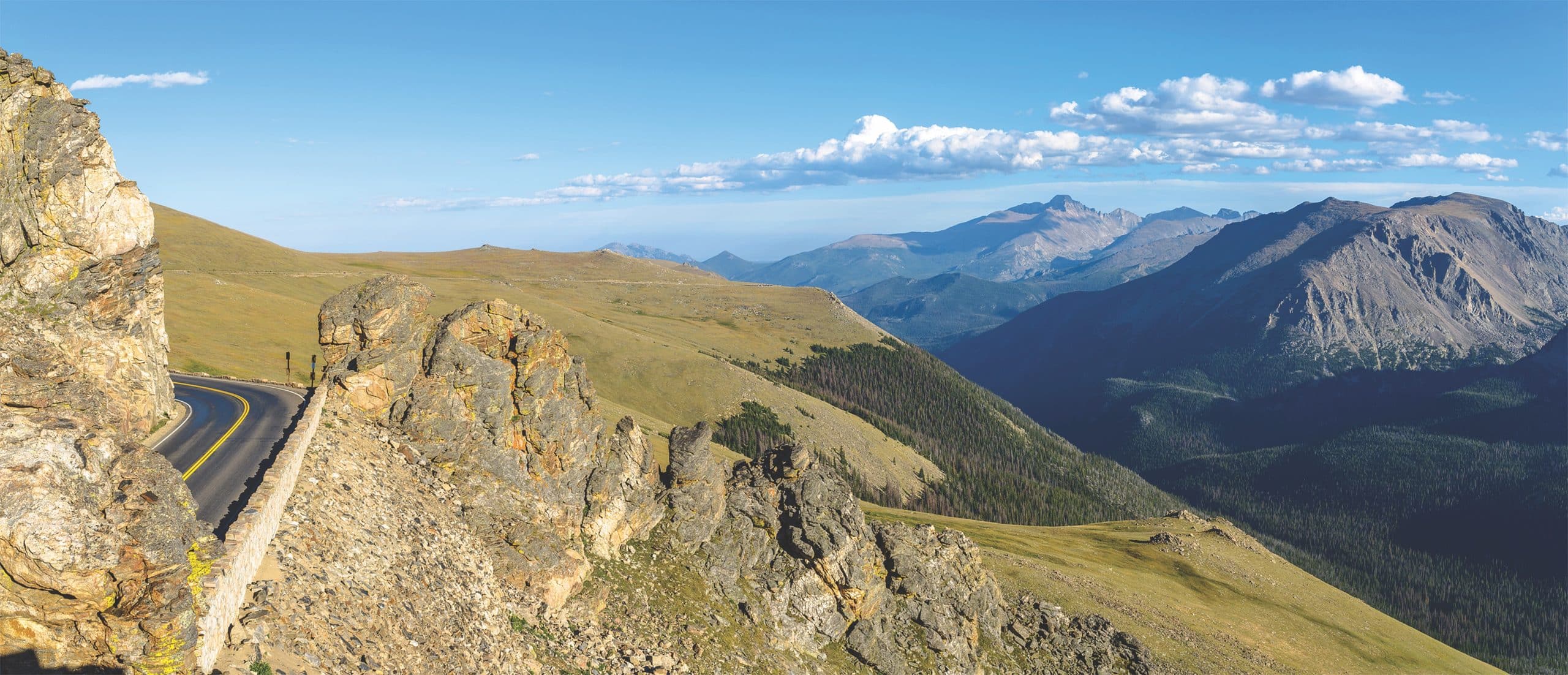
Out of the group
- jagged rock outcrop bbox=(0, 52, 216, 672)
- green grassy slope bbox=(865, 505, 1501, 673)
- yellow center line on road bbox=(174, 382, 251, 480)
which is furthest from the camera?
green grassy slope bbox=(865, 505, 1501, 673)

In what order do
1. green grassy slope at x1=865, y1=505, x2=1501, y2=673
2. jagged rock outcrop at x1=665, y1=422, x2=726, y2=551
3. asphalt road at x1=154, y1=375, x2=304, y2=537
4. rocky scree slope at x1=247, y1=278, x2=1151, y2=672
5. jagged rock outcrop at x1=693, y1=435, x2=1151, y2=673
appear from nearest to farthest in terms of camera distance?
asphalt road at x1=154, y1=375, x2=304, y2=537
rocky scree slope at x1=247, y1=278, x2=1151, y2=672
jagged rock outcrop at x1=665, y1=422, x2=726, y2=551
jagged rock outcrop at x1=693, y1=435, x2=1151, y2=673
green grassy slope at x1=865, y1=505, x2=1501, y2=673

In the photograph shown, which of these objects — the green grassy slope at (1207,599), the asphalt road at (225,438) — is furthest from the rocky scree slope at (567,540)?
the green grassy slope at (1207,599)

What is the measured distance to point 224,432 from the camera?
4372 centimetres

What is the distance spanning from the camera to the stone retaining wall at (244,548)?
23609 millimetres

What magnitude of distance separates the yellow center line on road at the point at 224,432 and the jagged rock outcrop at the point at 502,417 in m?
5.76

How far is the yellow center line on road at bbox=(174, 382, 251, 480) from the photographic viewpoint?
37.0 meters

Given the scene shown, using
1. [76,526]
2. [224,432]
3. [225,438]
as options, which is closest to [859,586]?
[225,438]

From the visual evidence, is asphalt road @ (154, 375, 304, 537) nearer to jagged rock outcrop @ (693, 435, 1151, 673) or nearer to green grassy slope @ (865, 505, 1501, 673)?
jagged rock outcrop @ (693, 435, 1151, 673)

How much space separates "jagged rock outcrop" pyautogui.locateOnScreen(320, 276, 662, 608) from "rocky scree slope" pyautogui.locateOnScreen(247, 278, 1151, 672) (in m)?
0.12

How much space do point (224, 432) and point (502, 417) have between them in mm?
14340

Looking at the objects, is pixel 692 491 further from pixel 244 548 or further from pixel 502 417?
pixel 244 548

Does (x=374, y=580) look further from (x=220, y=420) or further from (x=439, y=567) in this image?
(x=220, y=420)

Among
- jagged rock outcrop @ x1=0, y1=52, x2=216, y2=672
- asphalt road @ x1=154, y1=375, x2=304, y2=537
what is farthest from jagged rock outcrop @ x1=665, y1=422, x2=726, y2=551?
jagged rock outcrop @ x1=0, y1=52, x2=216, y2=672

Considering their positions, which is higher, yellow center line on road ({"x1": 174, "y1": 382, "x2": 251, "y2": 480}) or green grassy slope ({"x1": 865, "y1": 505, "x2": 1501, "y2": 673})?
yellow center line on road ({"x1": 174, "y1": 382, "x2": 251, "y2": 480})
